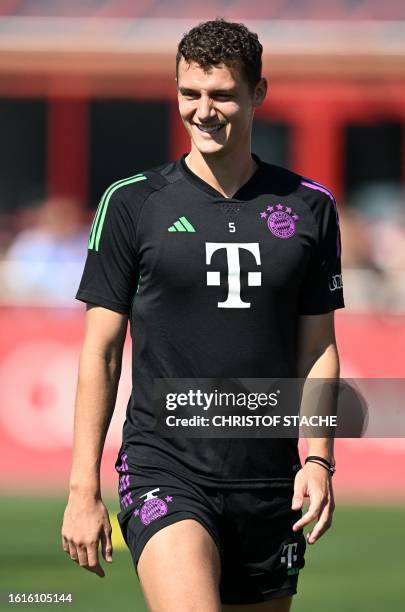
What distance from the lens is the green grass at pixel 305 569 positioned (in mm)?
7547

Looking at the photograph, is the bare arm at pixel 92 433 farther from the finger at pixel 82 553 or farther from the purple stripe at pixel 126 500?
the purple stripe at pixel 126 500

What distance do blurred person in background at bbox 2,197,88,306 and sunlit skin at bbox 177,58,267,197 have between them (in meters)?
9.03

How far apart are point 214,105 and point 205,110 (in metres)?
0.04

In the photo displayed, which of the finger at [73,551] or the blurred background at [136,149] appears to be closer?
the finger at [73,551]

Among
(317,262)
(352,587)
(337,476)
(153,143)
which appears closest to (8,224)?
(153,143)

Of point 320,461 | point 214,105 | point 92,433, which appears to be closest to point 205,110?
point 214,105

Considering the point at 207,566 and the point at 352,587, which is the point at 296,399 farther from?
the point at 352,587

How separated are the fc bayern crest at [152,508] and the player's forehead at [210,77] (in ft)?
3.88

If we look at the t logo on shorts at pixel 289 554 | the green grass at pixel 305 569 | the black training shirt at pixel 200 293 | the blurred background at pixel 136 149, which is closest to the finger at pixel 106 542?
the black training shirt at pixel 200 293

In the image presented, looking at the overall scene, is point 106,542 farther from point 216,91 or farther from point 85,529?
point 216,91

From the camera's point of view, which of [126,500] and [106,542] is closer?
[106,542]

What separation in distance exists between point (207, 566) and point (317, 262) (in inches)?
40.3

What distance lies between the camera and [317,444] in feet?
14.5

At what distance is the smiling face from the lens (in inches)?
168
